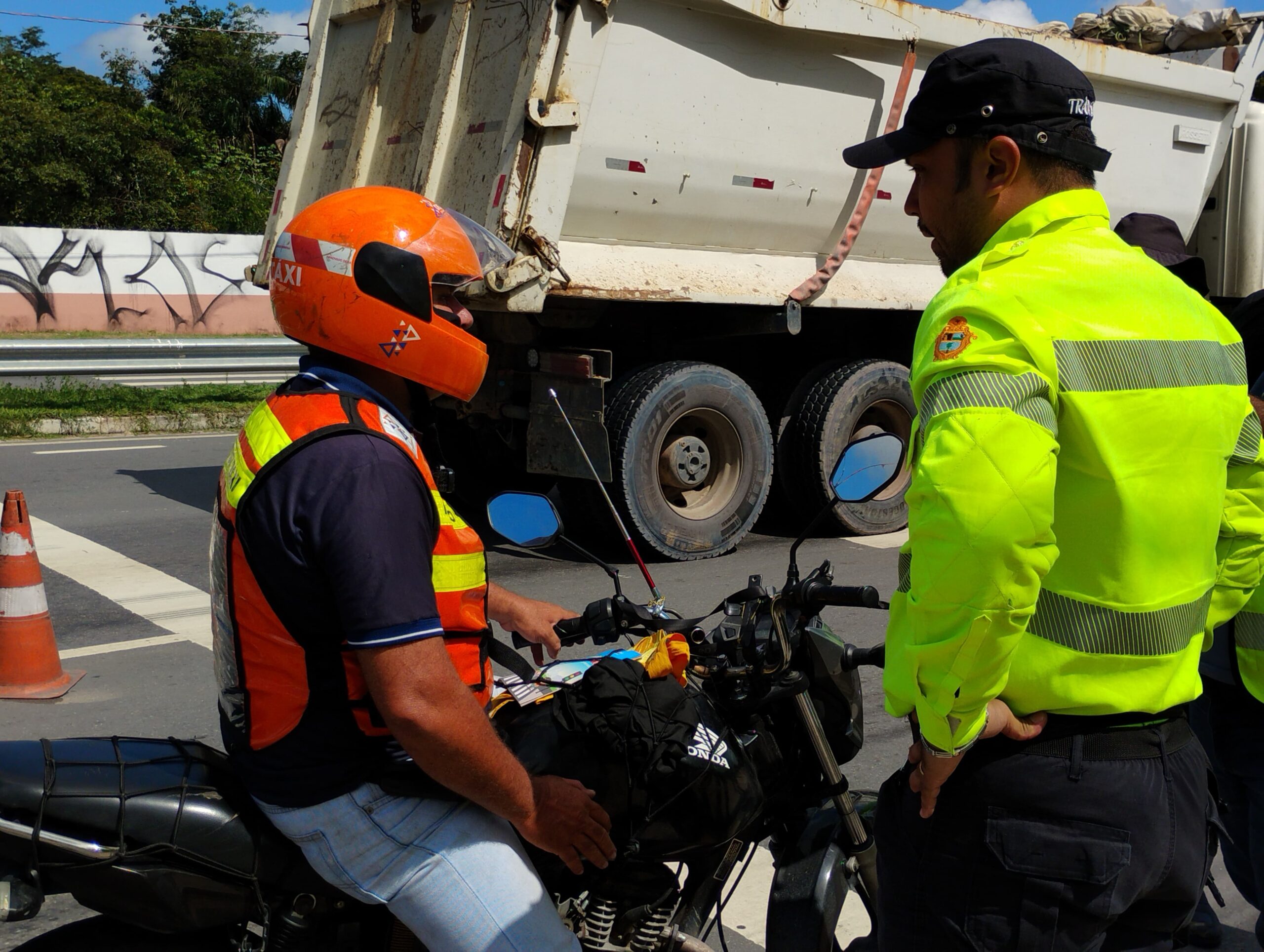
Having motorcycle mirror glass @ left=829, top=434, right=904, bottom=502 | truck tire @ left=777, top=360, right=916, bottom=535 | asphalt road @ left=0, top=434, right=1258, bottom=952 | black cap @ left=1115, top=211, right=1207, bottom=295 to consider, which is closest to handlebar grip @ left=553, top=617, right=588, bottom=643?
motorcycle mirror glass @ left=829, top=434, right=904, bottom=502

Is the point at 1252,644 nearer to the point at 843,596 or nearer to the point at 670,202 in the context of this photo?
the point at 843,596

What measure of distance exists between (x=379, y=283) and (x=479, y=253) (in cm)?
25

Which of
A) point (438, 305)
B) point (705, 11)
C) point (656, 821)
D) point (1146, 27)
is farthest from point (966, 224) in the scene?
point (1146, 27)

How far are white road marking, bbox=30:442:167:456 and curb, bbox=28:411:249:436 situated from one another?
0.79m

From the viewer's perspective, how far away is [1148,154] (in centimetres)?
925

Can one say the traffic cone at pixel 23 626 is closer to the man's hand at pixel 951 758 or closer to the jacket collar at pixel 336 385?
the jacket collar at pixel 336 385

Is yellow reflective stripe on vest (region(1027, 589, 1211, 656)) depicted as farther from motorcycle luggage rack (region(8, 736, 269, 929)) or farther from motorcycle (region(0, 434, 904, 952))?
motorcycle luggage rack (region(8, 736, 269, 929))

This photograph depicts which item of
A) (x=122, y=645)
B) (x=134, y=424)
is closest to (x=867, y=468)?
(x=122, y=645)

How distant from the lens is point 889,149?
2.04 meters

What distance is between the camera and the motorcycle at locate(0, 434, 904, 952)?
1.88m

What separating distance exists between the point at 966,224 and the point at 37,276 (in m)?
20.9

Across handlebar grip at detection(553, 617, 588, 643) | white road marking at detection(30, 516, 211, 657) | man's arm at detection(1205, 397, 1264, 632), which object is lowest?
white road marking at detection(30, 516, 211, 657)

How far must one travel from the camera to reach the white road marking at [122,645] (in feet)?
17.5

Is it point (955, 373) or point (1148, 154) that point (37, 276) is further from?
point (955, 373)
